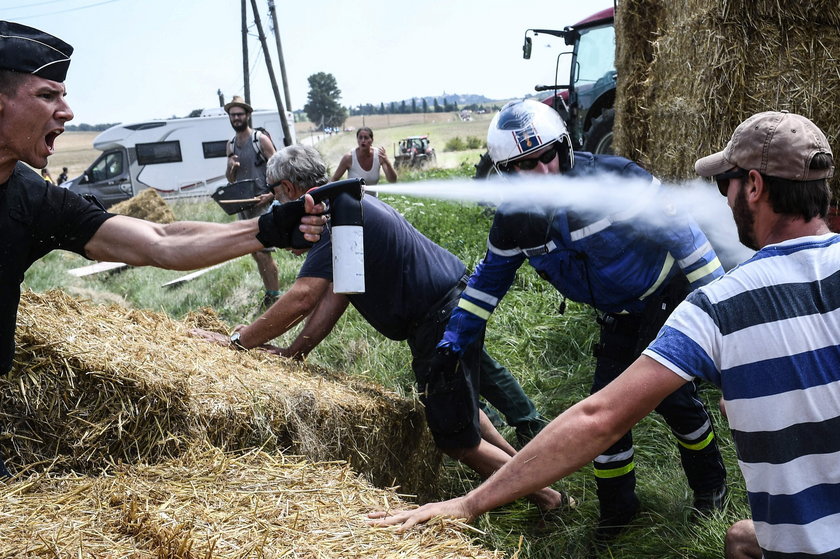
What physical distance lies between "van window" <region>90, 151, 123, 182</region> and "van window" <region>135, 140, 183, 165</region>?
0.70 metres

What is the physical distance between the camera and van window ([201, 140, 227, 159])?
90.2 feet

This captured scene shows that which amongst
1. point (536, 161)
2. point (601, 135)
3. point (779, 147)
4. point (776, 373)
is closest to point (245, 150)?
point (601, 135)

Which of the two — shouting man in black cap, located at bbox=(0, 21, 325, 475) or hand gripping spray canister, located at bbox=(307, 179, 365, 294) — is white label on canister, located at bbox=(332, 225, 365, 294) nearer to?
hand gripping spray canister, located at bbox=(307, 179, 365, 294)

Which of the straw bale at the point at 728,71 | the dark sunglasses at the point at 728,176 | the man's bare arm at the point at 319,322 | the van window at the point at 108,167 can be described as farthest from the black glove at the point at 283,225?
the van window at the point at 108,167

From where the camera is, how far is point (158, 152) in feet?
89.5

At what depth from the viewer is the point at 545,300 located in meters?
7.36

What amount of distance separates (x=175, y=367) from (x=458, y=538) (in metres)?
1.54

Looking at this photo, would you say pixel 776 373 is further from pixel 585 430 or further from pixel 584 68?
pixel 584 68

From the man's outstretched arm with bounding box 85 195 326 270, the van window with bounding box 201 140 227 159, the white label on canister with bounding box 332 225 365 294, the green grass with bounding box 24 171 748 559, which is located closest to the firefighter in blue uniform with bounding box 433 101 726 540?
the green grass with bounding box 24 171 748 559

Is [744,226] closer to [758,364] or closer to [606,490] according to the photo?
[758,364]

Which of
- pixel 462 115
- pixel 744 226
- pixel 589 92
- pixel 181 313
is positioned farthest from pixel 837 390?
pixel 462 115

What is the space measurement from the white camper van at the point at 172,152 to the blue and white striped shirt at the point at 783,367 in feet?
83.3

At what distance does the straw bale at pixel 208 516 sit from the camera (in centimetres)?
217

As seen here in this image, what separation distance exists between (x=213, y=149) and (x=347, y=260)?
25768 mm
